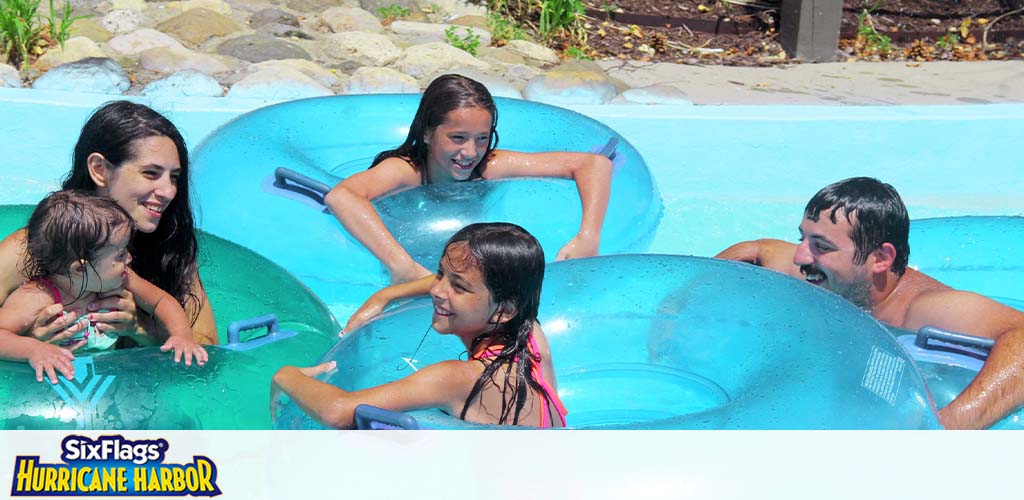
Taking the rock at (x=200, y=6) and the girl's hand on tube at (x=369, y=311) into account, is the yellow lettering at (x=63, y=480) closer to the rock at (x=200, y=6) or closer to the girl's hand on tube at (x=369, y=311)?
the girl's hand on tube at (x=369, y=311)

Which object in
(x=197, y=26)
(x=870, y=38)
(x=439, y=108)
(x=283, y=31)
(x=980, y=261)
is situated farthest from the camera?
(x=870, y=38)

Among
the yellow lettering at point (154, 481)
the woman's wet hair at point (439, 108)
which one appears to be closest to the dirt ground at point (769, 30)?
the woman's wet hair at point (439, 108)

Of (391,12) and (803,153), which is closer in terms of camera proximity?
(803,153)

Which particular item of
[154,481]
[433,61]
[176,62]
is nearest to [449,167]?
[154,481]

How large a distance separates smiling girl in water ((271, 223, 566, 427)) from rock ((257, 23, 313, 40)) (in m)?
4.22

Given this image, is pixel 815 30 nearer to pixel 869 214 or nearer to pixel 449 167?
pixel 449 167

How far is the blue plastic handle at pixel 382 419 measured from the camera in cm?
256

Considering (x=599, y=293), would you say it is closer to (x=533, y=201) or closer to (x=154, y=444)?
(x=533, y=201)

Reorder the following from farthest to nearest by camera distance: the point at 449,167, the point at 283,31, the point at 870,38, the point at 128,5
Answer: the point at 870,38 → the point at 128,5 → the point at 283,31 → the point at 449,167

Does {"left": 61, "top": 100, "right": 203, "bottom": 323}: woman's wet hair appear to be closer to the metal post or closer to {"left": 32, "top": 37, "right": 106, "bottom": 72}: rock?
{"left": 32, "top": 37, "right": 106, "bottom": 72}: rock

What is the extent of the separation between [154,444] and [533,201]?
5.86ft

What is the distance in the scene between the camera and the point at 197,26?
651 centimetres

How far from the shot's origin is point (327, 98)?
4.76 meters

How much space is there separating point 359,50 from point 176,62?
976 mm
